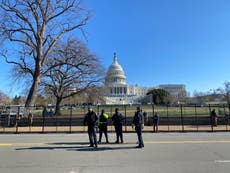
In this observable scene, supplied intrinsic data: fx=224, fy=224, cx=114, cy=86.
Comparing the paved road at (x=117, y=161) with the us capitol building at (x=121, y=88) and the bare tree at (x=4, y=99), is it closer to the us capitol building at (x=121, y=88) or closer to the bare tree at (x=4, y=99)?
the bare tree at (x=4, y=99)

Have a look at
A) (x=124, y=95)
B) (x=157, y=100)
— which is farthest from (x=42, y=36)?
(x=124, y=95)

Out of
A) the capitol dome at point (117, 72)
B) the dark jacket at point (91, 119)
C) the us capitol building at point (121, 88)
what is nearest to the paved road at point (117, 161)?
the dark jacket at point (91, 119)

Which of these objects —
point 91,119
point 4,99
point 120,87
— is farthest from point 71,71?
point 120,87

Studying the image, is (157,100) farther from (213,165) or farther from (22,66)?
(213,165)

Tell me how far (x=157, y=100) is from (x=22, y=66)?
3269 inches

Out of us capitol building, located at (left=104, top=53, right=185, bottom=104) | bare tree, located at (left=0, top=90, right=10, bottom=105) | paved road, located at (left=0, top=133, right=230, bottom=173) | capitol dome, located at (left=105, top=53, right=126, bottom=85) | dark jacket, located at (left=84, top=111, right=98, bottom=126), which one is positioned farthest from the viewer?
capitol dome, located at (left=105, top=53, right=126, bottom=85)

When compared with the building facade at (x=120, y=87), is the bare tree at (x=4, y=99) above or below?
below

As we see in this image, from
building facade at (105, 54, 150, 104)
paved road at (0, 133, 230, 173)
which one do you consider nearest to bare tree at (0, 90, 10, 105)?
building facade at (105, 54, 150, 104)

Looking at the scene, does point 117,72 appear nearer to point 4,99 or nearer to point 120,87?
point 120,87

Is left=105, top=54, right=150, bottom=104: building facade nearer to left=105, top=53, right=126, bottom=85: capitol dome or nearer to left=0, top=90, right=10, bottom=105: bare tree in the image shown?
left=105, top=53, right=126, bottom=85: capitol dome

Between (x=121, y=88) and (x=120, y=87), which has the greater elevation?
(x=120, y=87)

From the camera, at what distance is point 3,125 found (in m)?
22.7

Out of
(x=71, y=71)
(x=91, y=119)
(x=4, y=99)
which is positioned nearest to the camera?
(x=91, y=119)

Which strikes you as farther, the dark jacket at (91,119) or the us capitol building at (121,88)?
the us capitol building at (121,88)
